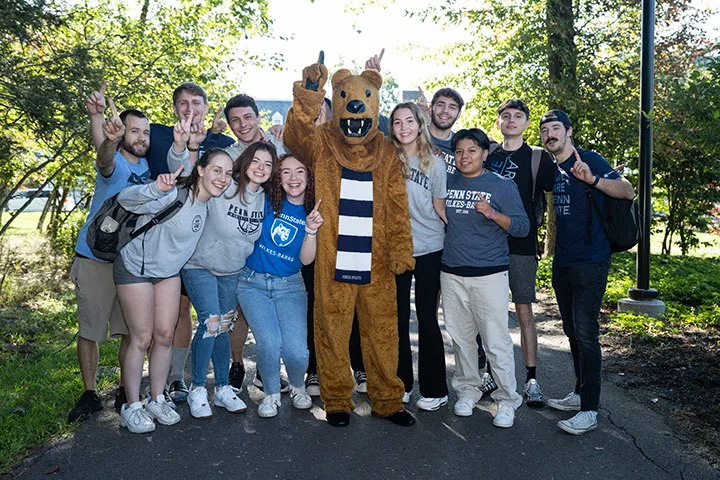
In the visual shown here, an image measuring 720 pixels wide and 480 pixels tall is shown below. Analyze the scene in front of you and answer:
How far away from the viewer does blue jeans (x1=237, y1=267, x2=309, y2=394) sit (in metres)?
4.57

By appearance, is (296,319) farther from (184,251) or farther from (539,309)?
(539,309)

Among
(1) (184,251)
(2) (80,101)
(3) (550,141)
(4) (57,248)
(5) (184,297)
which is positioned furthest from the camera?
(4) (57,248)

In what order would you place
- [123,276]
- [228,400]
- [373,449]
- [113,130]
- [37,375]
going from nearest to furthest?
[373,449] → [123,276] → [113,130] → [228,400] → [37,375]

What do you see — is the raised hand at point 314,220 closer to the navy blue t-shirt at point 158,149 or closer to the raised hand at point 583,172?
the navy blue t-shirt at point 158,149

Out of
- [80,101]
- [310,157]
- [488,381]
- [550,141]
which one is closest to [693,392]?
[488,381]

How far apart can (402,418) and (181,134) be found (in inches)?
99.2

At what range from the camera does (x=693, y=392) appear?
5.15m

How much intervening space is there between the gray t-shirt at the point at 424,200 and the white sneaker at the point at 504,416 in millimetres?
1225

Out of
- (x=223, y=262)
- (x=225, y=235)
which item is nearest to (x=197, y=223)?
(x=225, y=235)

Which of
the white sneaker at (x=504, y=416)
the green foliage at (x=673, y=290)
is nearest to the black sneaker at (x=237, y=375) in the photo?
the white sneaker at (x=504, y=416)

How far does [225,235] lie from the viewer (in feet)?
14.9

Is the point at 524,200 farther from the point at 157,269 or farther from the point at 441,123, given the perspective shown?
the point at 157,269

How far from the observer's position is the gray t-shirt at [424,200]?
472 cm

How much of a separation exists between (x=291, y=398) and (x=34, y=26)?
4.64m
